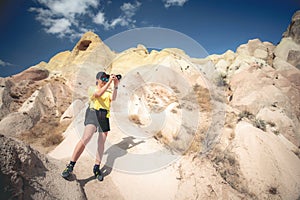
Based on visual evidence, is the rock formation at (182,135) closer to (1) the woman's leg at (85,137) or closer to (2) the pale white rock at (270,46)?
(1) the woman's leg at (85,137)

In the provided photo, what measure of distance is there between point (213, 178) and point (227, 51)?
28959mm

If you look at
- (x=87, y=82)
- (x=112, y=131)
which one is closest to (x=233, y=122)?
(x=112, y=131)

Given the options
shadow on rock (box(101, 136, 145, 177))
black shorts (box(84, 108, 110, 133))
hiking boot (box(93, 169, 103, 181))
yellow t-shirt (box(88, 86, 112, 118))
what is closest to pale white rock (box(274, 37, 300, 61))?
shadow on rock (box(101, 136, 145, 177))

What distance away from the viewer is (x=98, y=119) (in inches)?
121

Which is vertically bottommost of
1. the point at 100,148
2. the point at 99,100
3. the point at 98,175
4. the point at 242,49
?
the point at 98,175

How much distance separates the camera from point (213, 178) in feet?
13.0

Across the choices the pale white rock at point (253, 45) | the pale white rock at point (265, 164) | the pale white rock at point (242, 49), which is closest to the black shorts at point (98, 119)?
the pale white rock at point (265, 164)

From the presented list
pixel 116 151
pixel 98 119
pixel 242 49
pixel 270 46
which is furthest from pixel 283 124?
pixel 270 46

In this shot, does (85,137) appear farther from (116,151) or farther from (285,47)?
(285,47)

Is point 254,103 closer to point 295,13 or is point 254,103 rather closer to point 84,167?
point 84,167

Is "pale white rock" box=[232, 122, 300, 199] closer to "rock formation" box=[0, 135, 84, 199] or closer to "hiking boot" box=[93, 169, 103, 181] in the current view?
"hiking boot" box=[93, 169, 103, 181]

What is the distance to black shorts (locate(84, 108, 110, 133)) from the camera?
3021 mm

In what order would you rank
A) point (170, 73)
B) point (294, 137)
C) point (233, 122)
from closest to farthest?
point (233, 122), point (294, 137), point (170, 73)

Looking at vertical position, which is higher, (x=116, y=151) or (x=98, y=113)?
(x=98, y=113)
